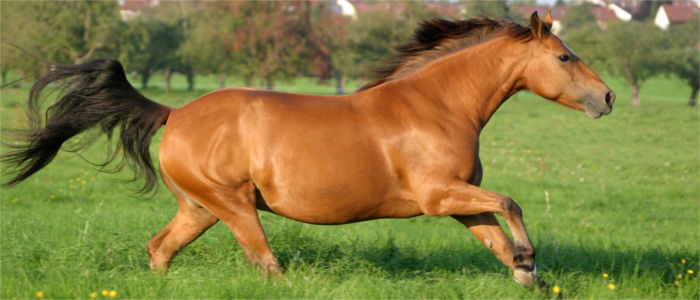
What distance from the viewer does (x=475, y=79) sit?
502 cm

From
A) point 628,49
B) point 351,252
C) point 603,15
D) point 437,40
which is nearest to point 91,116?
point 351,252

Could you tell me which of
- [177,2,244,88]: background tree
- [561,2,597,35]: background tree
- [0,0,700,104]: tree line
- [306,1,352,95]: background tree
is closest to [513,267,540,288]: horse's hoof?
[0,0,700,104]: tree line

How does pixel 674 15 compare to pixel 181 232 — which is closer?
pixel 181 232

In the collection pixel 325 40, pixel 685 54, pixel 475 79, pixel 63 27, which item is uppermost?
pixel 475 79

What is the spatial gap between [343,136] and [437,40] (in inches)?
48.2

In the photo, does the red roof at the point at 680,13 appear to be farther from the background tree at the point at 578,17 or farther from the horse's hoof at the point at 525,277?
the horse's hoof at the point at 525,277

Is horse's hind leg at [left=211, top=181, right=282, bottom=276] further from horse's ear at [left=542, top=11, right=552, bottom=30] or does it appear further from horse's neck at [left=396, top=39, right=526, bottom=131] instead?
horse's ear at [left=542, top=11, right=552, bottom=30]

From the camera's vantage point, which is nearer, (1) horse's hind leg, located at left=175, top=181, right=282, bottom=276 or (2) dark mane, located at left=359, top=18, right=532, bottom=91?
(1) horse's hind leg, located at left=175, top=181, right=282, bottom=276

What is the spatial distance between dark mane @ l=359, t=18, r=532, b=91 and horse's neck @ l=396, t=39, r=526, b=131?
74 millimetres

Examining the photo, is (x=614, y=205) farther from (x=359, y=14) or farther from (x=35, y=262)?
(x=359, y=14)

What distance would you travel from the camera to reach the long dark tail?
503 centimetres

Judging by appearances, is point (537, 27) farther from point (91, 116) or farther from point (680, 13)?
point (680, 13)

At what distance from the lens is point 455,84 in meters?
5.00

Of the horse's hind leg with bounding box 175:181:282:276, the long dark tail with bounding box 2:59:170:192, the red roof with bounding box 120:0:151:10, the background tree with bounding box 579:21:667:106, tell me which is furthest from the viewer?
the red roof with bounding box 120:0:151:10
